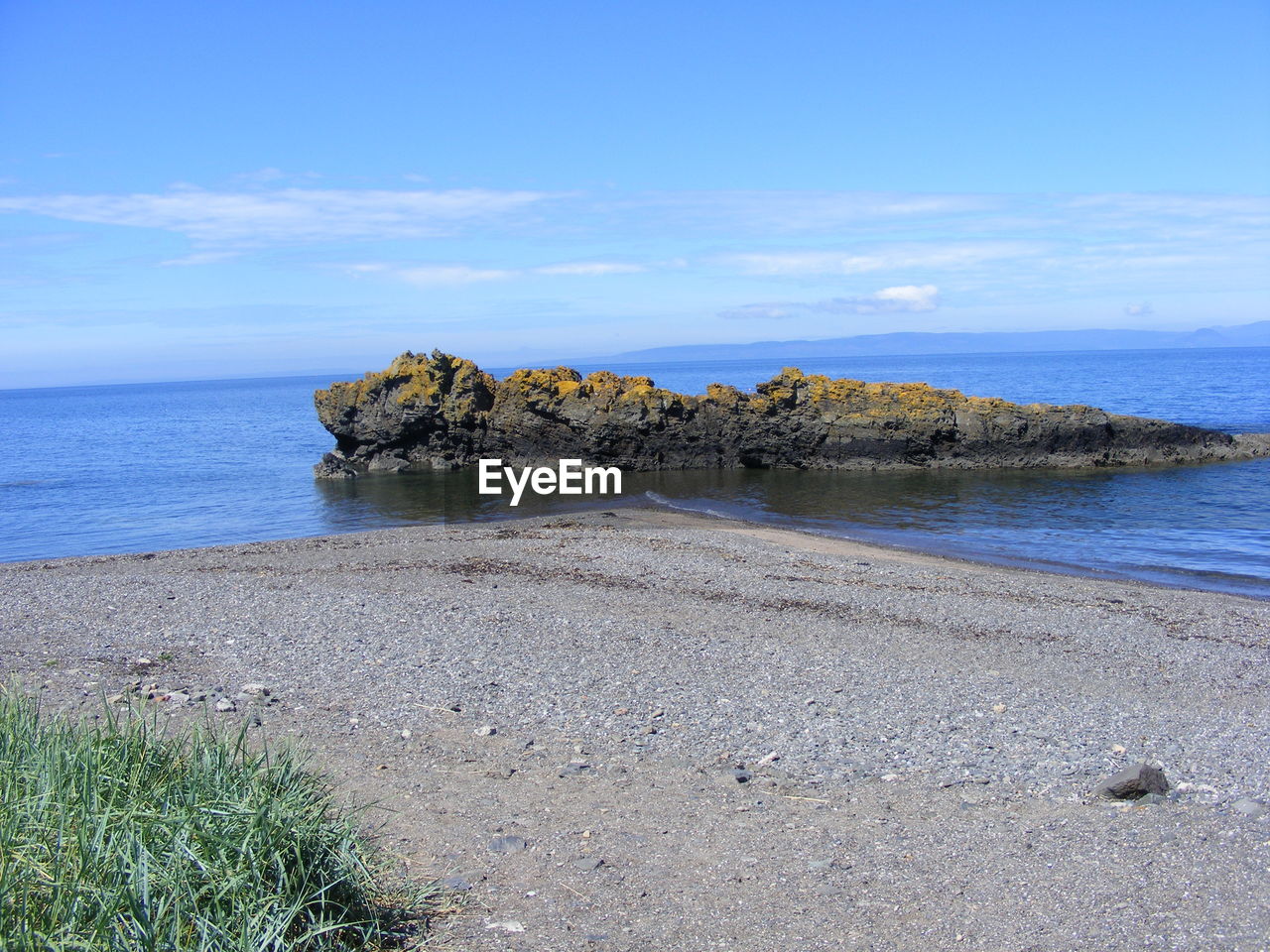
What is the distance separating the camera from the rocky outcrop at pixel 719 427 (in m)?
36.8

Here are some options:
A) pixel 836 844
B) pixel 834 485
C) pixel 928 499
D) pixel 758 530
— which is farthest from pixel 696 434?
pixel 836 844

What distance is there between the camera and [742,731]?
26.8 ft

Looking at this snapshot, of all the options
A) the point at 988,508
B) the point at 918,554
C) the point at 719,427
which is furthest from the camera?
the point at 719,427

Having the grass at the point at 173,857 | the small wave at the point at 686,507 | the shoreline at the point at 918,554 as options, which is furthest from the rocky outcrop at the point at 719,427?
the grass at the point at 173,857

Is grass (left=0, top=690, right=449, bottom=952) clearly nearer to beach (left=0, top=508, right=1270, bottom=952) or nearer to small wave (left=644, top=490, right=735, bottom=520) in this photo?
beach (left=0, top=508, right=1270, bottom=952)

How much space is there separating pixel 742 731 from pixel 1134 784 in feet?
9.83

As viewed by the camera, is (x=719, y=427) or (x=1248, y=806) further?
(x=719, y=427)

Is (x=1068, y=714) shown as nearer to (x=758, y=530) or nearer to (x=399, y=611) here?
(x=399, y=611)

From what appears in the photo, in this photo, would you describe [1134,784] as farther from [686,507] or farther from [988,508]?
[686,507]

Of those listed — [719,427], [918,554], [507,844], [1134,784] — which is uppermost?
[719,427]

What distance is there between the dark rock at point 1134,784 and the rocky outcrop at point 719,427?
30514 mm

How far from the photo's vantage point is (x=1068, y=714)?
891 cm

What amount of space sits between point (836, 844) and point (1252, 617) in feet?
38.6

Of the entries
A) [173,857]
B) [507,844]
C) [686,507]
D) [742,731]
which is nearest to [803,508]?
[686,507]
